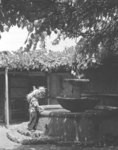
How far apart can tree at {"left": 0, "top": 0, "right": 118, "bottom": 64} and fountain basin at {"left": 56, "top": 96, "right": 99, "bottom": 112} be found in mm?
2420

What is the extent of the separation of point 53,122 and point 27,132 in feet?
3.07

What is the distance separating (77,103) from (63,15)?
4.60 metres

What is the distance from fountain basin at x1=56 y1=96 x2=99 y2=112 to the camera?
34.8 feet

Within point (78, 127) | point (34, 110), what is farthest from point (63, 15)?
point (34, 110)

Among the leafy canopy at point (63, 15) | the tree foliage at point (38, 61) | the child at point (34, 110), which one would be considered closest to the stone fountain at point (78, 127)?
the child at point (34, 110)

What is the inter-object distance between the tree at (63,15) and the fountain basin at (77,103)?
2420 mm

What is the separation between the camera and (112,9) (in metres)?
7.01

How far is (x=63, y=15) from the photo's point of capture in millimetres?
6637

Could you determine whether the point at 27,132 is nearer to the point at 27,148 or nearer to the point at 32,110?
the point at 32,110

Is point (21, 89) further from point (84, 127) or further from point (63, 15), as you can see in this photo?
point (63, 15)

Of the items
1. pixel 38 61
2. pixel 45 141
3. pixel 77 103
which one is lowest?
pixel 45 141

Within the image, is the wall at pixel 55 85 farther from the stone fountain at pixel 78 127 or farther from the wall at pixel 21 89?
the stone fountain at pixel 78 127

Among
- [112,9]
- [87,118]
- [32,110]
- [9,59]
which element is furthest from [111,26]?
[9,59]

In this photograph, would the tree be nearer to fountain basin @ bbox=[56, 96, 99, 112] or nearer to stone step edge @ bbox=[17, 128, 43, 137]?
fountain basin @ bbox=[56, 96, 99, 112]
